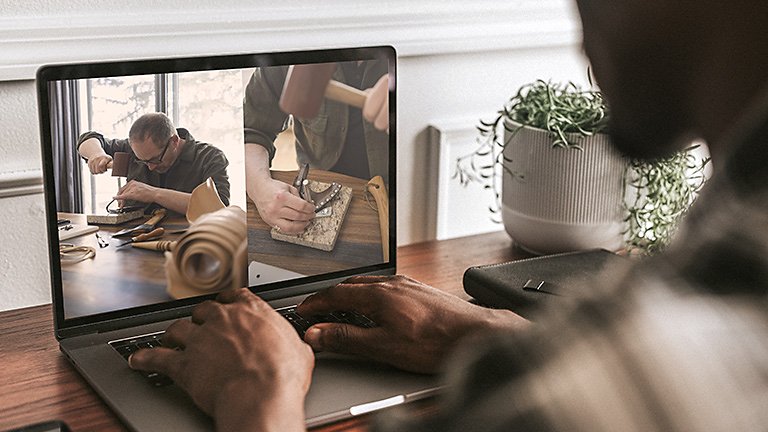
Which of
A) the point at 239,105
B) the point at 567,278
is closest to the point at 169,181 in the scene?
the point at 239,105

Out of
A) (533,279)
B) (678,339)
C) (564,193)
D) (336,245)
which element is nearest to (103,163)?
(336,245)

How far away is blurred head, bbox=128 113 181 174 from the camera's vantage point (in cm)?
115

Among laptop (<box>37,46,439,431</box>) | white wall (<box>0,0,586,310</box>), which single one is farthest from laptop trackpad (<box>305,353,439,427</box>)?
white wall (<box>0,0,586,310</box>)

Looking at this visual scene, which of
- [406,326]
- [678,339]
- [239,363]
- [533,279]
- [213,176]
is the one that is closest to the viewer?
[678,339]

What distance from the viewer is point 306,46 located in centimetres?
143

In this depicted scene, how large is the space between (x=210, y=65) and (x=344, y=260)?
12.2 inches

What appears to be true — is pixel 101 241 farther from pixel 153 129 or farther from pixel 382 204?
pixel 382 204

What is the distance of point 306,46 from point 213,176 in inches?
12.4

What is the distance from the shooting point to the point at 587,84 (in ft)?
5.79

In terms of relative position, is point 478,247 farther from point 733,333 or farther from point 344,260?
point 733,333

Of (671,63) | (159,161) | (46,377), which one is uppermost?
(671,63)

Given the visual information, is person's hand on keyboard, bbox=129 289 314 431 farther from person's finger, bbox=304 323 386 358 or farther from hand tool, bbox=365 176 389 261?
hand tool, bbox=365 176 389 261

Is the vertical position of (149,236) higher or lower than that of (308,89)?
lower

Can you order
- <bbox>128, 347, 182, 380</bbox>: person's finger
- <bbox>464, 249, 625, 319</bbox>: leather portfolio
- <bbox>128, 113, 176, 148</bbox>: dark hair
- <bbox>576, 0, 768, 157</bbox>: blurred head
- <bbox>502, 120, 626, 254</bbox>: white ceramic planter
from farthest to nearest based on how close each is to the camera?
1. <bbox>502, 120, 626, 254</bbox>: white ceramic planter
2. <bbox>464, 249, 625, 319</bbox>: leather portfolio
3. <bbox>128, 113, 176, 148</bbox>: dark hair
4. <bbox>128, 347, 182, 380</bbox>: person's finger
5. <bbox>576, 0, 768, 157</bbox>: blurred head
